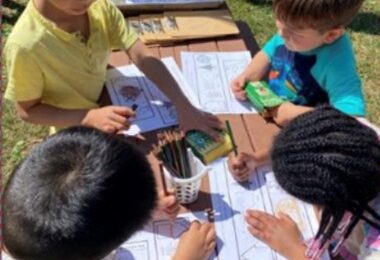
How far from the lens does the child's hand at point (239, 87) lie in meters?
1.63

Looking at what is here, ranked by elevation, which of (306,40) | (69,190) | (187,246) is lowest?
(187,246)

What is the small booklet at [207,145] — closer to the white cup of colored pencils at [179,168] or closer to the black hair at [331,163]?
the white cup of colored pencils at [179,168]

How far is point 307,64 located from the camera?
5.15ft

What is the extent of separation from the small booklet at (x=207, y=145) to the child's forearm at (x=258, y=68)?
25 cm

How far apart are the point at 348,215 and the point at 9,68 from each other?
91cm

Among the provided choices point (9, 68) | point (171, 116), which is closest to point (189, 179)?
point (171, 116)

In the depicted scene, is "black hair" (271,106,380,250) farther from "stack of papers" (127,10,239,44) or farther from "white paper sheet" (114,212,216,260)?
"stack of papers" (127,10,239,44)

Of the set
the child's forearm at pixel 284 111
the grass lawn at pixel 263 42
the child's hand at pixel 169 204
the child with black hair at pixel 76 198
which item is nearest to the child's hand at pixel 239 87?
the child's forearm at pixel 284 111

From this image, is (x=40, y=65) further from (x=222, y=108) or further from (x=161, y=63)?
(x=222, y=108)

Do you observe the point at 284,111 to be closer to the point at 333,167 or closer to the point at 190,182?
the point at 190,182

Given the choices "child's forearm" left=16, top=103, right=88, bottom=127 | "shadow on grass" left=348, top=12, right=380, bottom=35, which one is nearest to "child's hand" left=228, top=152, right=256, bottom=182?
"child's forearm" left=16, top=103, right=88, bottom=127

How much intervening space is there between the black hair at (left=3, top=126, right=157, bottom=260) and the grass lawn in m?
1.33

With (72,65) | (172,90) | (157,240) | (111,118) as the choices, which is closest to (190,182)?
(157,240)

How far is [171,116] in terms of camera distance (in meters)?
1.58
